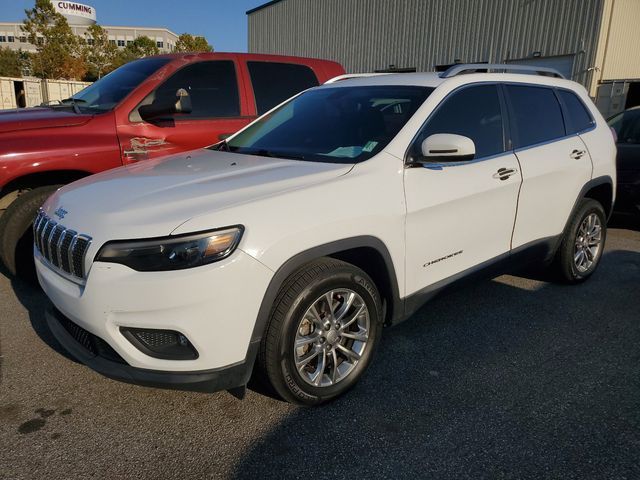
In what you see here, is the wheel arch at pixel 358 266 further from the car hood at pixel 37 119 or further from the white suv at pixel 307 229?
the car hood at pixel 37 119

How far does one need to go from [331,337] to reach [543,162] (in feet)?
7.22

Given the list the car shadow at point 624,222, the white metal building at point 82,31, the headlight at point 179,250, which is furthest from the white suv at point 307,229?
the white metal building at point 82,31

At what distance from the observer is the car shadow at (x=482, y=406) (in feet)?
7.34

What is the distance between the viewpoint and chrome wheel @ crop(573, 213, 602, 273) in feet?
14.4

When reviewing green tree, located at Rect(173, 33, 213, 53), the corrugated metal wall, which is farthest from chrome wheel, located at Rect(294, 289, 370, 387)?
green tree, located at Rect(173, 33, 213, 53)

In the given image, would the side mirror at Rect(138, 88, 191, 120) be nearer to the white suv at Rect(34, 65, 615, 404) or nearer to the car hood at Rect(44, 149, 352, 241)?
the white suv at Rect(34, 65, 615, 404)

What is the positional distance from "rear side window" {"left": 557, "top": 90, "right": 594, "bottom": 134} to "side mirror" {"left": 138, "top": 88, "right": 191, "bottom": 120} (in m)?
3.14

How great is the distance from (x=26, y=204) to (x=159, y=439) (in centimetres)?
238

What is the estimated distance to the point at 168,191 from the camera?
2.50m

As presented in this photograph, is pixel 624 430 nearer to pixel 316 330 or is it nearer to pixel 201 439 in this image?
pixel 316 330

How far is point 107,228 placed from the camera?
2232 millimetres

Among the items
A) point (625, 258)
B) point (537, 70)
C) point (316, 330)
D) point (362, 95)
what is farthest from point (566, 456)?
point (625, 258)

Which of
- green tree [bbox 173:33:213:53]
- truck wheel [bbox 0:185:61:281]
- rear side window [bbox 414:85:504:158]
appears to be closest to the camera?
rear side window [bbox 414:85:504:158]

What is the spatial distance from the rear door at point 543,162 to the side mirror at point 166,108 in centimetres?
261
